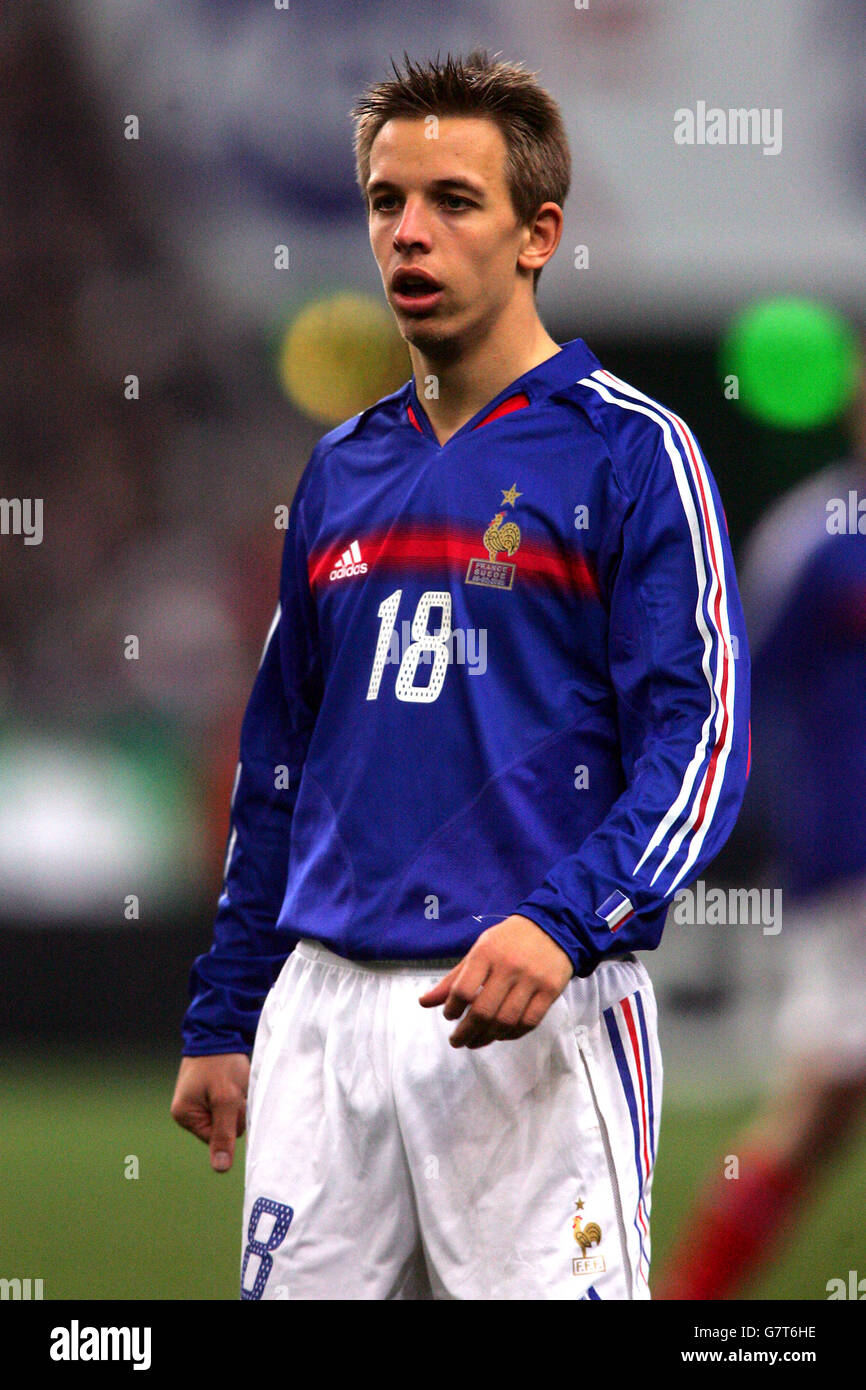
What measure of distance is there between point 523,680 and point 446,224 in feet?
1.81

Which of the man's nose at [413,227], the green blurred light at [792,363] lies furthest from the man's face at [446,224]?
the green blurred light at [792,363]

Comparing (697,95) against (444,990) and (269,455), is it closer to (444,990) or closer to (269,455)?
(269,455)

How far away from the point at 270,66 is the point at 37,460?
162cm

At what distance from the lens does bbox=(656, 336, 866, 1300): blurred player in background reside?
3.73 m

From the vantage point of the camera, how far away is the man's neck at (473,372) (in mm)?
2328

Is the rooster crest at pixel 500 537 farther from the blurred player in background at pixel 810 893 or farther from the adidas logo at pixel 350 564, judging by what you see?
the blurred player in background at pixel 810 893

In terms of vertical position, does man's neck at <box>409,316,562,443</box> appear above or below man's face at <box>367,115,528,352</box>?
below

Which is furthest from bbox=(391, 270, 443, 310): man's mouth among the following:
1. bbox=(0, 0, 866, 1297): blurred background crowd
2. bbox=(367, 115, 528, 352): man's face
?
bbox=(0, 0, 866, 1297): blurred background crowd

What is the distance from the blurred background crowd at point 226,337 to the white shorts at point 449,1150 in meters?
3.49

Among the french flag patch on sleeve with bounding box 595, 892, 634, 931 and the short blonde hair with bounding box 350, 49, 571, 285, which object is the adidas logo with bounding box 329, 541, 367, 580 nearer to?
the short blonde hair with bounding box 350, 49, 571, 285

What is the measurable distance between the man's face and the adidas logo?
260 millimetres

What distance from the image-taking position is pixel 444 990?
1.94 metres

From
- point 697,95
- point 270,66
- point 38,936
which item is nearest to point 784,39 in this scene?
point 697,95

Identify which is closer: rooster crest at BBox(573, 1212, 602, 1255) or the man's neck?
rooster crest at BBox(573, 1212, 602, 1255)
